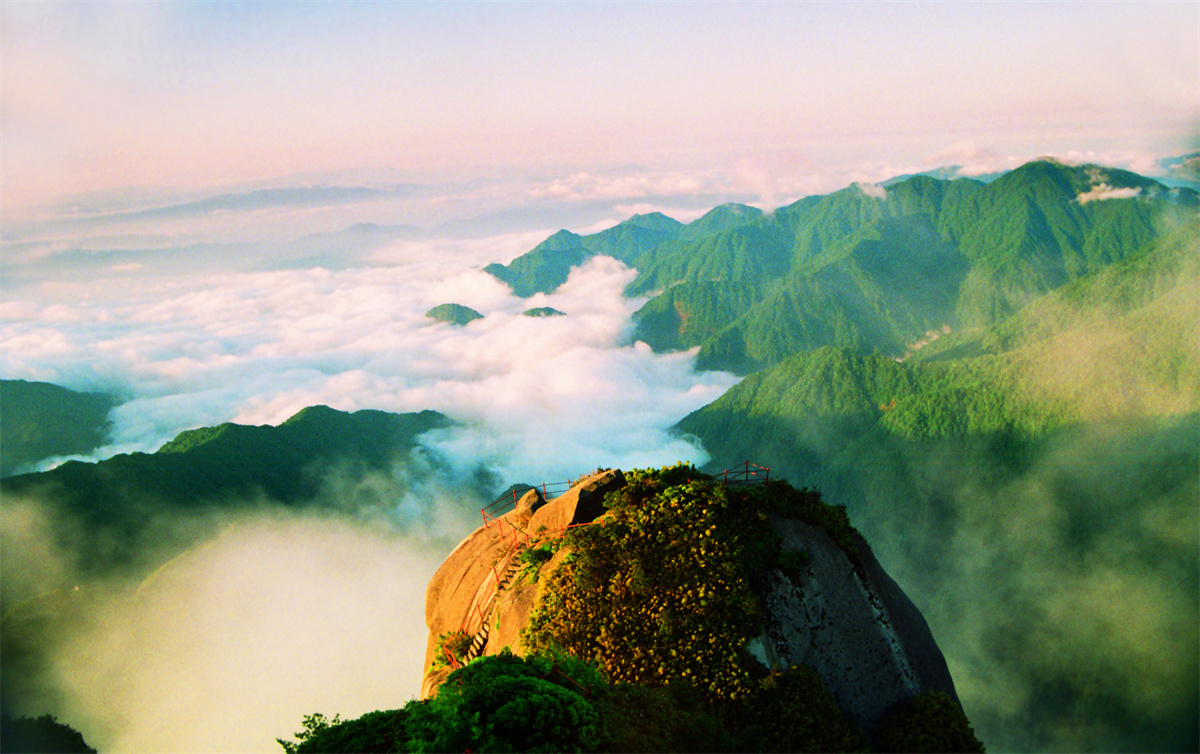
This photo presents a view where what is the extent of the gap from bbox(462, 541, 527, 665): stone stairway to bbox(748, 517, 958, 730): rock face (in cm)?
1089

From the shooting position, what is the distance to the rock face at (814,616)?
25234 millimetres

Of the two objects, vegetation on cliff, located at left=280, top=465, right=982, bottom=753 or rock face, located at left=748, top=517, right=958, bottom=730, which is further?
rock face, located at left=748, top=517, right=958, bottom=730

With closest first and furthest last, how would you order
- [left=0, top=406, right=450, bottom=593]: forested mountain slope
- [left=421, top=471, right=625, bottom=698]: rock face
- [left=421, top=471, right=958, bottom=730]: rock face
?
[left=421, top=471, right=958, bottom=730]: rock face, [left=421, top=471, right=625, bottom=698]: rock face, [left=0, top=406, right=450, bottom=593]: forested mountain slope

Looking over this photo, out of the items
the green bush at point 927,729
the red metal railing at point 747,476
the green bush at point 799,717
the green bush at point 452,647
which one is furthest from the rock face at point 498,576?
the green bush at point 927,729

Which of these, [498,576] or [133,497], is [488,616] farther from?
[133,497]

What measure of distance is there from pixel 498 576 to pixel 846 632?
14.8 meters

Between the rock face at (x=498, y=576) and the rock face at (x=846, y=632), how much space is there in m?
8.62

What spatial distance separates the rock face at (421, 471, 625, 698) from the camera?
1078 inches

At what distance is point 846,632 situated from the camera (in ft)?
86.8

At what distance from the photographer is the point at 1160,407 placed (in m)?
188

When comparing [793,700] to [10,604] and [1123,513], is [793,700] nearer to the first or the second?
[10,604]

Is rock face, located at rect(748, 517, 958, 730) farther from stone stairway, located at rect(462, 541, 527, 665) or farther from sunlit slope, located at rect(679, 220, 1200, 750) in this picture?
sunlit slope, located at rect(679, 220, 1200, 750)

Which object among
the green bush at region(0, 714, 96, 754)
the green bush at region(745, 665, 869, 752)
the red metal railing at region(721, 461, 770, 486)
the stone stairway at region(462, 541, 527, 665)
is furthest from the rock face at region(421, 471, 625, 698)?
the green bush at region(0, 714, 96, 754)

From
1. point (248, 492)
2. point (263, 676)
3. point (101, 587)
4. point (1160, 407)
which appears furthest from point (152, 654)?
point (1160, 407)
